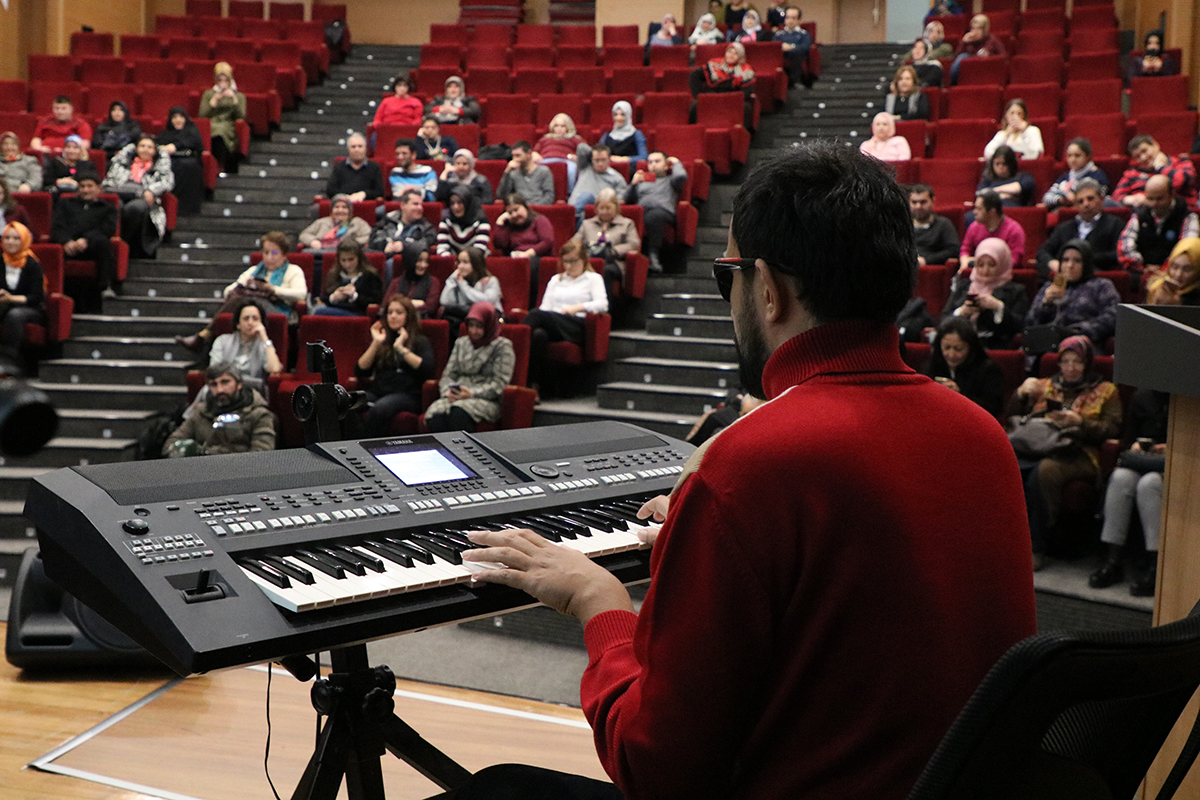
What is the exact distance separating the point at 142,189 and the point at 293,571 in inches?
250

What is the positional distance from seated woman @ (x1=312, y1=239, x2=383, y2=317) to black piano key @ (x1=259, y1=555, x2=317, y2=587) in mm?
4334

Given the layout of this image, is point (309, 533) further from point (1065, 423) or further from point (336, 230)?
point (336, 230)

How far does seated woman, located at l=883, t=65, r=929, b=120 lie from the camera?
700cm

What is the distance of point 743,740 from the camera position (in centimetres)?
91

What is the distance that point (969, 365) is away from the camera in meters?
4.21

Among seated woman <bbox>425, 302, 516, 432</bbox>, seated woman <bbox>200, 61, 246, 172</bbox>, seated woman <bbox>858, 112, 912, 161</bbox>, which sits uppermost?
seated woman <bbox>200, 61, 246, 172</bbox>

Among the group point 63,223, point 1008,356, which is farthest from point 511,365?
point 63,223

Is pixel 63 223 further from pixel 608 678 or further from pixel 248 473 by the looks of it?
pixel 608 678

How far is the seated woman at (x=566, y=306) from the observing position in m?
5.33

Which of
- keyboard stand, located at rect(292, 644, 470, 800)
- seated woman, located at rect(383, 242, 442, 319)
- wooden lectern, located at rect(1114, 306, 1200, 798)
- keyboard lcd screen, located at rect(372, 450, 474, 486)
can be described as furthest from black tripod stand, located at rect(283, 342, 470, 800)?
seated woman, located at rect(383, 242, 442, 319)

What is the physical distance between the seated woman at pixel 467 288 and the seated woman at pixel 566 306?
23 cm

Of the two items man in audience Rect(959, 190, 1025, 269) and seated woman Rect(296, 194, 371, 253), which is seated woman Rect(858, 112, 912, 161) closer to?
man in audience Rect(959, 190, 1025, 269)

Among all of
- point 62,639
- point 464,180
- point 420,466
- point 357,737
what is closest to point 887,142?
point 464,180

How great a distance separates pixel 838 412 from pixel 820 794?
298mm
